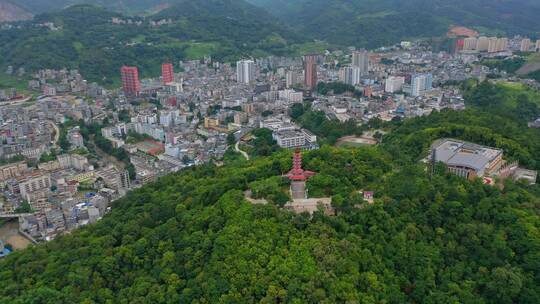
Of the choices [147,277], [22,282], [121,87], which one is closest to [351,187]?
[147,277]

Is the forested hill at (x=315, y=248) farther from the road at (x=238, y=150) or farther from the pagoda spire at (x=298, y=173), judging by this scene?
the road at (x=238, y=150)

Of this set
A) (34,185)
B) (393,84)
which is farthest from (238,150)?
(393,84)

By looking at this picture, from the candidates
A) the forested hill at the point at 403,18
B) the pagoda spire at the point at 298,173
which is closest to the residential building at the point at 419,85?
the pagoda spire at the point at 298,173

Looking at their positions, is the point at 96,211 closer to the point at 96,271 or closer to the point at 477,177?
the point at 96,271

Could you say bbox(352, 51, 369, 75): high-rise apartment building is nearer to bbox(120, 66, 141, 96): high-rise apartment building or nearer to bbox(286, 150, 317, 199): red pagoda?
bbox(120, 66, 141, 96): high-rise apartment building

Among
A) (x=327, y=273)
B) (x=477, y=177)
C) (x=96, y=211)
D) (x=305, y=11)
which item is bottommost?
(x=96, y=211)

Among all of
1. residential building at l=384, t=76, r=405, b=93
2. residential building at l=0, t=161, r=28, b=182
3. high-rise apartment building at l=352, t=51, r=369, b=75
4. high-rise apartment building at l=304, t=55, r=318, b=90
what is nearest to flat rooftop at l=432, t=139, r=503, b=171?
residential building at l=0, t=161, r=28, b=182

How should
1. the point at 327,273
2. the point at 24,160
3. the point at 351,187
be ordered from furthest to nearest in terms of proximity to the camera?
the point at 24,160, the point at 351,187, the point at 327,273
